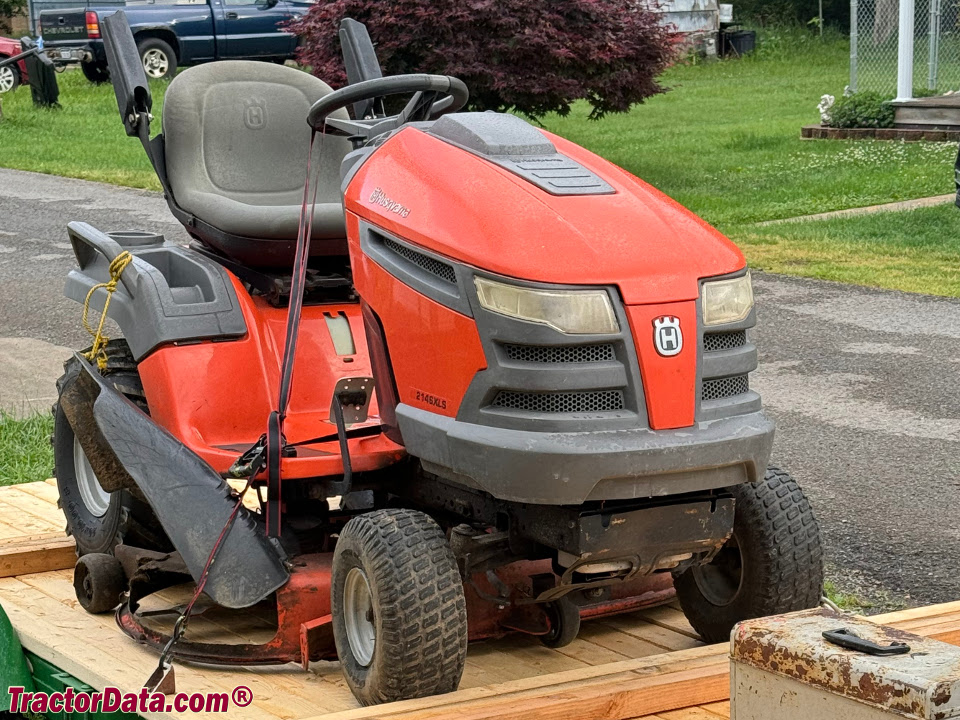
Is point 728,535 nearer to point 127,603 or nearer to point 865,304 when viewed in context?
point 127,603

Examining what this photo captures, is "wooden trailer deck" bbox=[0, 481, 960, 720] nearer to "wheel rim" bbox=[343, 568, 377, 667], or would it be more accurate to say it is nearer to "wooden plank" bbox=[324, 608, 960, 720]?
"wooden plank" bbox=[324, 608, 960, 720]

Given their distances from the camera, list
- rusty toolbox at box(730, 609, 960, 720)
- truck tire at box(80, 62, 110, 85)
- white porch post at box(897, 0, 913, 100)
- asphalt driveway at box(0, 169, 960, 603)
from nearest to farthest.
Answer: rusty toolbox at box(730, 609, 960, 720) → asphalt driveway at box(0, 169, 960, 603) → white porch post at box(897, 0, 913, 100) → truck tire at box(80, 62, 110, 85)

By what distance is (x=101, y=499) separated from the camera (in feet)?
14.5

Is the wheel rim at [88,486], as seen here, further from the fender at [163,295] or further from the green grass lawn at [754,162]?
the green grass lawn at [754,162]

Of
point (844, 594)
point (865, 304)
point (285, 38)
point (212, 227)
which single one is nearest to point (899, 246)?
point (865, 304)

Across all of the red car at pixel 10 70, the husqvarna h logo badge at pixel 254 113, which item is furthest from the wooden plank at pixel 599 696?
the red car at pixel 10 70

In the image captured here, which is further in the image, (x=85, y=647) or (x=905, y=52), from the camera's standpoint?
(x=905, y=52)

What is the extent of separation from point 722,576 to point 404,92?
142 centimetres

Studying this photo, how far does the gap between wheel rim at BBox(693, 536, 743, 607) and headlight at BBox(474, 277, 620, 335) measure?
34.0 inches

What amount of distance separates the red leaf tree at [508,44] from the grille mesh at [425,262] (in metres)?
9.86

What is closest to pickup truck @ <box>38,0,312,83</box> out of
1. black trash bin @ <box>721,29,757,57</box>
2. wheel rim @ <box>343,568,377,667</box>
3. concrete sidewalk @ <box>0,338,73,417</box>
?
black trash bin @ <box>721,29,757,57</box>

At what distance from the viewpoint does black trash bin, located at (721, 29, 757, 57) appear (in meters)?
28.5

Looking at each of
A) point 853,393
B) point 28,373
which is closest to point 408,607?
point 853,393

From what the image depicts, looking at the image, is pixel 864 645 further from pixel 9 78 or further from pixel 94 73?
pixel 94 73
